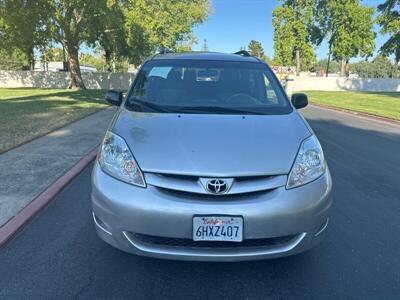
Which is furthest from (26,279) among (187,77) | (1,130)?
(1,130)

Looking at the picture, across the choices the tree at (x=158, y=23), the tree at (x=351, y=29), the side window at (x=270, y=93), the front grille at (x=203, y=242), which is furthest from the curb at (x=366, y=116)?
the tree at (x=351, y=29)

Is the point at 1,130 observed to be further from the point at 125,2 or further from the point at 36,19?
the point at 125,2

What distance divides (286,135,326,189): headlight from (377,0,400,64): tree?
2944cm

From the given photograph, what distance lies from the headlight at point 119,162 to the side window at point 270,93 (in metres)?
1.71

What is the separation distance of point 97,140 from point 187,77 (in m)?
5.06

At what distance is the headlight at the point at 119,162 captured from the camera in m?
3.19

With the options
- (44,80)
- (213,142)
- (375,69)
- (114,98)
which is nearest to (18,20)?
(114,98)

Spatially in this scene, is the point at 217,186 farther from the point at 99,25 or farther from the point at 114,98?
the point at 99,25

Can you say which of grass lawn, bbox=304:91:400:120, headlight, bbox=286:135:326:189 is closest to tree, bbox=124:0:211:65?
grass lawn, bbox=304:91:400:120

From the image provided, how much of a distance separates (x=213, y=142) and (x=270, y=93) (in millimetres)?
1537

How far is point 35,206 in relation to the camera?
4914 millimetres

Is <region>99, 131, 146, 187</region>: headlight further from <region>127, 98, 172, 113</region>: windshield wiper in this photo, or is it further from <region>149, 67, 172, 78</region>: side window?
<region>149, 67, 172, 78</region>: side window

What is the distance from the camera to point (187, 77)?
4738mm

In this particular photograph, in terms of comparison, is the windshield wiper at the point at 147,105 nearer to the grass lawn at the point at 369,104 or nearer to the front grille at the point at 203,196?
the front grille at the point at 203,196
